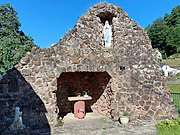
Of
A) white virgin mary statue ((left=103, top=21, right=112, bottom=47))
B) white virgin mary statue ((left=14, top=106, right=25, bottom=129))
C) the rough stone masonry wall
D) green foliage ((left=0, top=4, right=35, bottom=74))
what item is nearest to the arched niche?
the rough stone masonry wall

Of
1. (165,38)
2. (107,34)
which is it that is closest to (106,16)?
(107,34)

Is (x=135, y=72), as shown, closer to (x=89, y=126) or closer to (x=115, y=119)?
(x=115, y=119)

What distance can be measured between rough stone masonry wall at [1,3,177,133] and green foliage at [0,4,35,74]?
6.88 metres

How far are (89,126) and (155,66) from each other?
343 centimetres

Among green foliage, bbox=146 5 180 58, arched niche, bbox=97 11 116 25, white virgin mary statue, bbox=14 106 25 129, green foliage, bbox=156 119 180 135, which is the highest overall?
green foliage, bbox=146 5 180 58

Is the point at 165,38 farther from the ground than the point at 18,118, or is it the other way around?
the point at 165,38

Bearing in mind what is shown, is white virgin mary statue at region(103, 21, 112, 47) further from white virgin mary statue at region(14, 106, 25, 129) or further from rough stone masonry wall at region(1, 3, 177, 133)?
white virgin mary statue at region(14, 106, 25, 129)

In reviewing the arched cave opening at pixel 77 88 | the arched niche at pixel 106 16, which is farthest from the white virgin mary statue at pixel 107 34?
the arched cave opening at pixel 77 88

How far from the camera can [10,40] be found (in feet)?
48.9

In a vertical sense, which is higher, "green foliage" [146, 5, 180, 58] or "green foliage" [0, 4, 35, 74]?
"green foliage" [146, 5, 180, 58]

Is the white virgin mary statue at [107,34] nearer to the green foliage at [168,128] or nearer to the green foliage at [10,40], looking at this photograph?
the green foliage at [168,128]

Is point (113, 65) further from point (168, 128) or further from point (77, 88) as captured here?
point (77, 88)

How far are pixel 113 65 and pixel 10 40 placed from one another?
10.0 meters

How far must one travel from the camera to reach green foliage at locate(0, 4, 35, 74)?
43.7 feet
